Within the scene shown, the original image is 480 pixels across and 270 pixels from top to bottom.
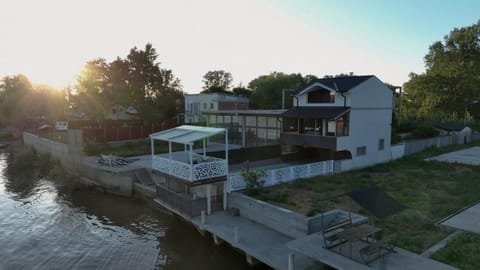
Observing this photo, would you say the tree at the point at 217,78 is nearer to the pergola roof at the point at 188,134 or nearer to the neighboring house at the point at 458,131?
the neighboring house at the point at 458,131

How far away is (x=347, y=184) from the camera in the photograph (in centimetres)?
1683

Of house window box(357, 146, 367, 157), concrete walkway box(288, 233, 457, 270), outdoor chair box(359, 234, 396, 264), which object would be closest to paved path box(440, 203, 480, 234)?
concrete walkway box(288, 233, 457, 270)

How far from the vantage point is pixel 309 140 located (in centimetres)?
A: 2053

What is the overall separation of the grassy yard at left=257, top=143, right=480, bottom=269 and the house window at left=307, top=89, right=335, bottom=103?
5126 millimetres

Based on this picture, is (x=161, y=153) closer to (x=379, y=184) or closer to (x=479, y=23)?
(x=379, y=184)

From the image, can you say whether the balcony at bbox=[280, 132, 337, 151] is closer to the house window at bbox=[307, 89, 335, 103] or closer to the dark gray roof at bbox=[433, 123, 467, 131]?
the house window at bbox=[307, 89, 335, 103]

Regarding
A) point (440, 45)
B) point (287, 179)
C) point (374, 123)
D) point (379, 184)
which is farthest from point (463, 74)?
point (287, 179)

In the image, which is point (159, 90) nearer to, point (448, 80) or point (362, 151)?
point (362, 151)

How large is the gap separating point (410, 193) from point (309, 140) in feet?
22.9

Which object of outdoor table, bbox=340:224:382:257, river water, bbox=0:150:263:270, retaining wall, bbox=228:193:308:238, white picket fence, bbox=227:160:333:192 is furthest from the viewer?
white picket fence, bbox=227:160:333:192

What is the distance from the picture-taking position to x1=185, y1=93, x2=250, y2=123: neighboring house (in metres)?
42.0

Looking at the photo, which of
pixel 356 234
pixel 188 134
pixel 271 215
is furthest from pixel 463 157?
pixel 188 134

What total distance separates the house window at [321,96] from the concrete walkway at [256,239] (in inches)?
443

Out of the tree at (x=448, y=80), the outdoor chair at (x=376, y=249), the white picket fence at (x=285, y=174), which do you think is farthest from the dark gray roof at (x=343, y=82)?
the tree at (x=448, y=80)
